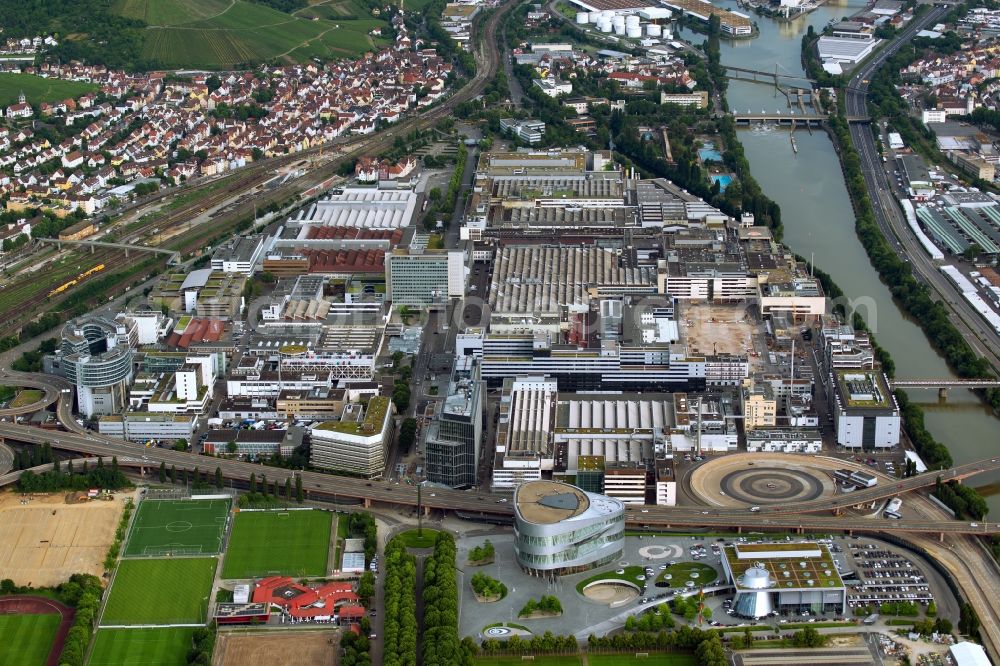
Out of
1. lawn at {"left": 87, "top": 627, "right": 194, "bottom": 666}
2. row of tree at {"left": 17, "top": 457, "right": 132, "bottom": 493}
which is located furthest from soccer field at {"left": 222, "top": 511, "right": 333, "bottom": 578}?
row of tree at {"left": 17, "top": 457, "right": 132, "bottom": 493}

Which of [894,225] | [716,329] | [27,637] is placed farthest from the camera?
[894,225]

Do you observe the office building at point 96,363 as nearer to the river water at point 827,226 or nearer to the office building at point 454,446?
the office building at point 454,446

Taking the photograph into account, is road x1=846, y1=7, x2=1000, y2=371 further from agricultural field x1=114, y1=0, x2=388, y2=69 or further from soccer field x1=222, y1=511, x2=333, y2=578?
agricultural field x1=114, y1=0, x2=388, y2=69

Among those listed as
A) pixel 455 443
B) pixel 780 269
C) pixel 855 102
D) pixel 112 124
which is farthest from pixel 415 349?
pixel 855 102

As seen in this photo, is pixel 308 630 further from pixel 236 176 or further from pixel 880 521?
pixel 236 176

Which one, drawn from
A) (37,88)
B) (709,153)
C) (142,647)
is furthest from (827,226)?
(37,88)

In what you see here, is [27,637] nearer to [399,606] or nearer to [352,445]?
[399,606]

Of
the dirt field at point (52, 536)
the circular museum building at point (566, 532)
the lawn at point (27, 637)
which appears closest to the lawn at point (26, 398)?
the dirt field at point (52, 536)

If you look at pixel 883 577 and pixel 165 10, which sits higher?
pixel 883 577
